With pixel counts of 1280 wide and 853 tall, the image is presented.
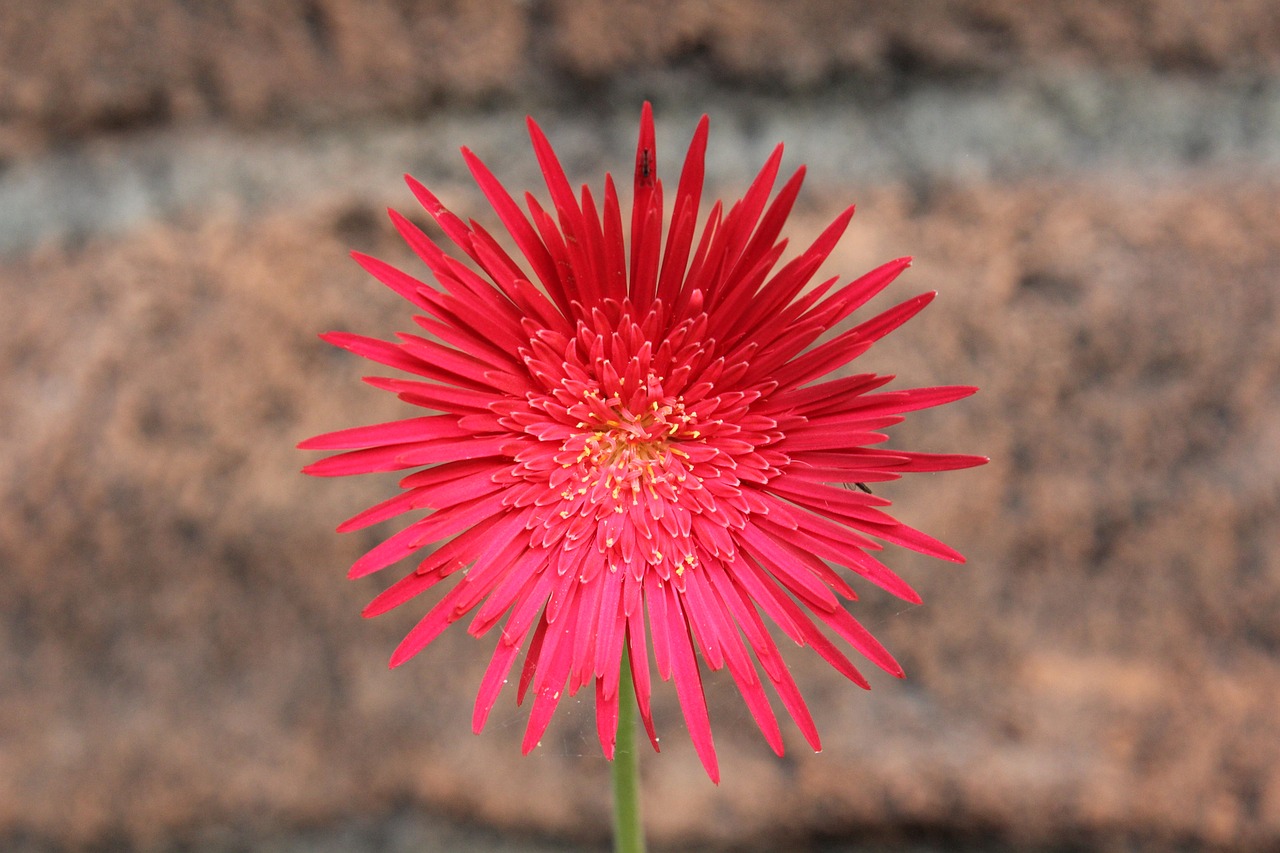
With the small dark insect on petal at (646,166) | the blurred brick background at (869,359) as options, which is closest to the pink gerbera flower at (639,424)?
the small dark insect on petal at (646,166)

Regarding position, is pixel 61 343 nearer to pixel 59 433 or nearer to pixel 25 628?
pixel 59 433

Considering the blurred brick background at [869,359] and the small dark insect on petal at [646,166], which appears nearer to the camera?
the small dark insect on petal at [646,166]

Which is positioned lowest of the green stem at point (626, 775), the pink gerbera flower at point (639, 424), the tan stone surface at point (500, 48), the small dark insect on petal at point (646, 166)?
the green stem at point (626, 775)

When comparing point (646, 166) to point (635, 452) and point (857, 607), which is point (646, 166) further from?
point (857, 607)

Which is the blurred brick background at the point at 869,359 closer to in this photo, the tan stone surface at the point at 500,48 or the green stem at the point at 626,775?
the tan stone surface at the point at 500,48

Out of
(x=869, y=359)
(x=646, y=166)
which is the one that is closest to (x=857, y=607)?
(x=869, y=359)

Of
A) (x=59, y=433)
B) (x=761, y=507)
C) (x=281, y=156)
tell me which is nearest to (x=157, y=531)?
(x=59, y=433)

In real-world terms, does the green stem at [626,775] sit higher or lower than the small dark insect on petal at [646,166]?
lower
